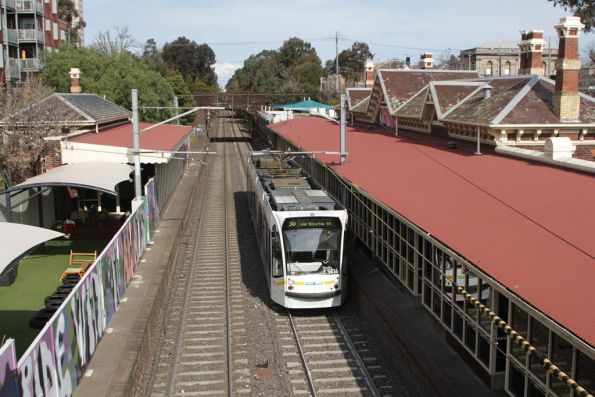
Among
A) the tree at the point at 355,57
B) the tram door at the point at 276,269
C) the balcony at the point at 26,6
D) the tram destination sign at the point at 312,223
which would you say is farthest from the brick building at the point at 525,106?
the tree at the point at 355,57

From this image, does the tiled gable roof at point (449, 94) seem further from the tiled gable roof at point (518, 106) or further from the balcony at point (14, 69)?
the balcony at point (14, 69)

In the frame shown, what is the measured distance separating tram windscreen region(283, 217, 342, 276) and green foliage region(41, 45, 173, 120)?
37.7 metres

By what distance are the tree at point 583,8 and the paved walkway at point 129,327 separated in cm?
2920

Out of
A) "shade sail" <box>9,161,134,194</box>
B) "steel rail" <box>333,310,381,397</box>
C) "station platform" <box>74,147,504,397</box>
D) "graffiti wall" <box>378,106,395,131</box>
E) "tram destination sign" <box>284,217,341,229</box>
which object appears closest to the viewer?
"station platform" <box>74,147,504,397</box>

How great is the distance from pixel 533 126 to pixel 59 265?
15.5 m

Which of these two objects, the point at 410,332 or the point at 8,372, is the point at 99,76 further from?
the point at 8,372

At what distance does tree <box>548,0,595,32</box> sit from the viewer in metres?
41.0

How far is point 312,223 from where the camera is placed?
680 inches

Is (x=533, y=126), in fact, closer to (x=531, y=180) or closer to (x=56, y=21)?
(x=531, y=180)

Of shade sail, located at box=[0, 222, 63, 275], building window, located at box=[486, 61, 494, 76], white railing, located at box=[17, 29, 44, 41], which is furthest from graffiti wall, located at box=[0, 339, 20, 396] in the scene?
Answer: building window, located at box=[486, 61, 494, 76]

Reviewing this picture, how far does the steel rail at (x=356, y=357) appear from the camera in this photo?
13423 millimetres

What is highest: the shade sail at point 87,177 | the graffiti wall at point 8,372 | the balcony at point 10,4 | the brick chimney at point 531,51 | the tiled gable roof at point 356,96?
the balcony at point 10,4

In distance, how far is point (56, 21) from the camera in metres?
69.2

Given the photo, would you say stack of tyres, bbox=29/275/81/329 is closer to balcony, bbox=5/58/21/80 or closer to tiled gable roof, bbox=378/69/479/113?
tiled gable roof, bbox=378/69/479/113
